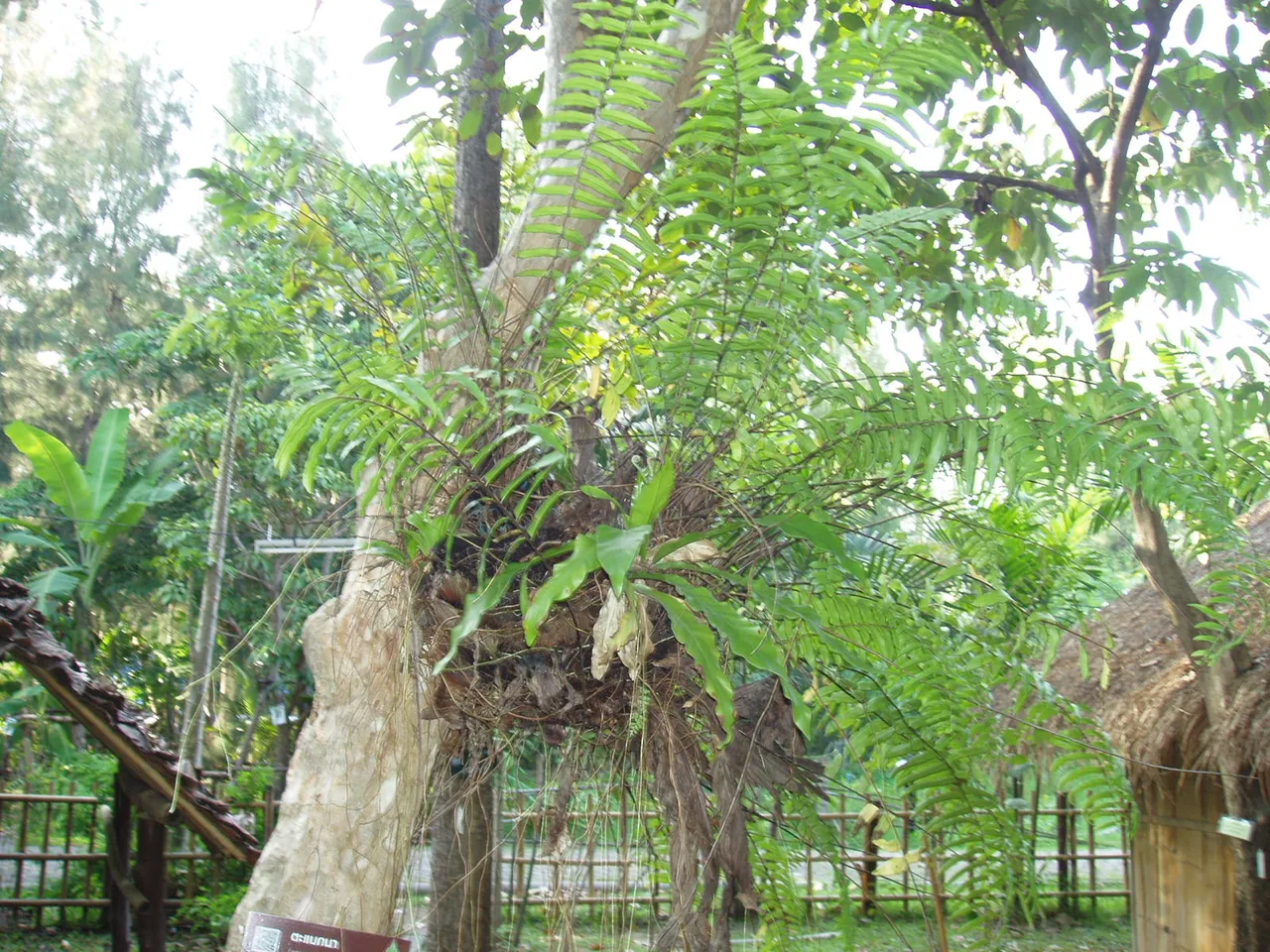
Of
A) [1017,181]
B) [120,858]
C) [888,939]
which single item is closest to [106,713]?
[120,858]

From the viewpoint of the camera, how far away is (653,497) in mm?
1065

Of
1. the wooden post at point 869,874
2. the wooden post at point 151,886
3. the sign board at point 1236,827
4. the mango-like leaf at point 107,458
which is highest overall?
the mango-like leaf at point 107,458

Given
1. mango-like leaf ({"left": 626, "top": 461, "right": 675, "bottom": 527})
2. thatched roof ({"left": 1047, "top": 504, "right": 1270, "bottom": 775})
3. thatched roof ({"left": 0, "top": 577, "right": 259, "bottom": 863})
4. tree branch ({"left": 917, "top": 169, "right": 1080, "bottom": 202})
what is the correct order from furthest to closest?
thatched roof ({"left": 0, "top": 577, "right": 259, "bottom": 863}) < thatched roof ({"left": 1047, "top": 504, "right": 1270, "bottom": 775}) < tree branch ({"left": 917, "top": 169, "right": 1080, "bottom": 202}) < mango-like leaf ({"left": 626, "top": 461, "right": 675, "bottom": 527})

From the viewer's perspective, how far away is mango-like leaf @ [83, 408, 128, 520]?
21.1ft

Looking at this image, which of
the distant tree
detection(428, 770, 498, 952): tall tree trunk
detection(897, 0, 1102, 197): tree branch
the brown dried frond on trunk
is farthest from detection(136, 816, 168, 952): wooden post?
the distant tree

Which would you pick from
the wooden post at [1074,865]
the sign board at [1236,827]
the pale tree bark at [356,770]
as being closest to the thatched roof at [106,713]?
the pale tree bark at [356,770]

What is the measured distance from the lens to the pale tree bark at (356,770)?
1583 millimetres

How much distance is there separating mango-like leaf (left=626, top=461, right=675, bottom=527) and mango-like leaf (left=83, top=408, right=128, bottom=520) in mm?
6161

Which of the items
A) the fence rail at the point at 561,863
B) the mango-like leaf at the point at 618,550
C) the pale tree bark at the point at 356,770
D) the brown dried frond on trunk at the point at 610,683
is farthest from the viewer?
the pale tree bark at the point at 356,770

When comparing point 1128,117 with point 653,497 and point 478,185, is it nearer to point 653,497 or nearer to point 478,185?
point 478,185

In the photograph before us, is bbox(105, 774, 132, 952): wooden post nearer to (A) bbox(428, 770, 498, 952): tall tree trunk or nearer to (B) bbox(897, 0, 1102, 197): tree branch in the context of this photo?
(A) bbox(428, 770, 498, 952): tall tree trunk

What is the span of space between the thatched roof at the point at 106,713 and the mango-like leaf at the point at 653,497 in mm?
4002

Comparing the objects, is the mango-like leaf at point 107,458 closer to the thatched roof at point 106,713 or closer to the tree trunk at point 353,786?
the thatched roof at point 106,713

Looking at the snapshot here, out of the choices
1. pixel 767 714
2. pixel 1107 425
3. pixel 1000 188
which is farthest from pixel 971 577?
pixel 1000 188
